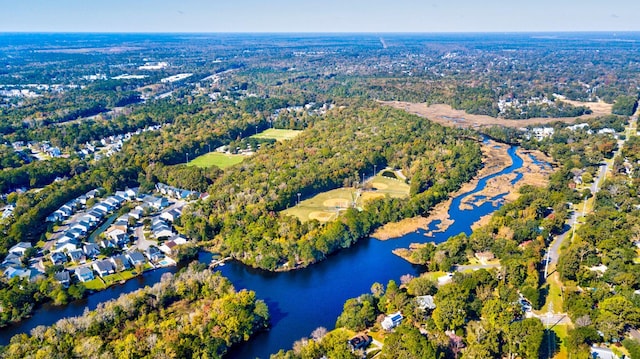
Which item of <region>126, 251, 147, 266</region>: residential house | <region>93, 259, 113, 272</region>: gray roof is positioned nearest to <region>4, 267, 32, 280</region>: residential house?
<region>93, 259, 113, 272</region>: gray roof

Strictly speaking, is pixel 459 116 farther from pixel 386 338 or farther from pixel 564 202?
pixel 386 338

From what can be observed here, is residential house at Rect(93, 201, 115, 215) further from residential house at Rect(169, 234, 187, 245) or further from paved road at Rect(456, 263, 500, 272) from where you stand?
paved road at Rect(456, 263, 500, 272)

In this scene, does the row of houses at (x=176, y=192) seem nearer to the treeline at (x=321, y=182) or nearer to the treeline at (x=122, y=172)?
the treeline at (x=122, y=172)

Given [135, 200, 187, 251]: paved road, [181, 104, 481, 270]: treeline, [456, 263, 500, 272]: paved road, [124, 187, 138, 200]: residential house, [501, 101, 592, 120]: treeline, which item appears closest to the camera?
[456, 263, 500, 272]: paved road

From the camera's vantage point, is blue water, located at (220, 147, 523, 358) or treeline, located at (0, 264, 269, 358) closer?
treeline, located at (0, 264, 269, 358)

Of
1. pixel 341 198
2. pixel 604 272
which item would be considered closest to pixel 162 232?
pixel 341 198

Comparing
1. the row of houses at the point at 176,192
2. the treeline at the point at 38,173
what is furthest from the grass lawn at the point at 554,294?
the treeline at the point at 38,173
